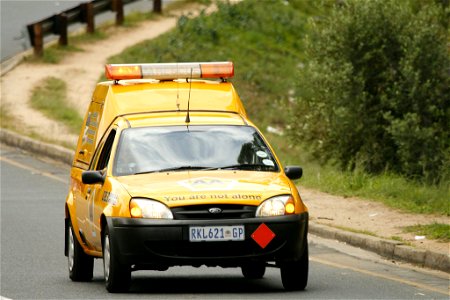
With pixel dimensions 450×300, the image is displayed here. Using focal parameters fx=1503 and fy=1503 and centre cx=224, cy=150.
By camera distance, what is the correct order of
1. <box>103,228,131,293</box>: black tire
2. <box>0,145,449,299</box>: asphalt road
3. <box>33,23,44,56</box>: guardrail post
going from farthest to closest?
<box>33,23,44,56</box>: guardrail post, <box>0,145,449,299</box>: asphalt road, <box>103,228,131,293</box>: black tire

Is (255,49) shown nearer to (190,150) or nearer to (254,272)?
(254,272)

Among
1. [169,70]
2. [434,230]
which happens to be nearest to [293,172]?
[169,70]

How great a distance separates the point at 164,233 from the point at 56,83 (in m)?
20.3

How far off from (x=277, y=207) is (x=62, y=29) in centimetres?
2358

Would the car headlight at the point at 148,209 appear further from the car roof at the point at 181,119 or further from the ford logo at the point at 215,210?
the car roof at the point at 181,119

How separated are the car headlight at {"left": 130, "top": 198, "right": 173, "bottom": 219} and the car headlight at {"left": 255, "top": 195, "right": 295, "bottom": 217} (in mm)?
705

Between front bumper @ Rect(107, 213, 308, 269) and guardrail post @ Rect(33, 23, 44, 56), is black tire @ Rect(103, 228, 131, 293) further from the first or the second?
guardrail post @ Rect(33, 23, 44, 56)

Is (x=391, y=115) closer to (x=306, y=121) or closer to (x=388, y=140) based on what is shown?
(x=388, y=140)

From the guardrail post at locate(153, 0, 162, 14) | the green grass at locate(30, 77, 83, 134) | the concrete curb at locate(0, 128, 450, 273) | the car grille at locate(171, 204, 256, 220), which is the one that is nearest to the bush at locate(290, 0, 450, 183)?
the green grass at locate(30, 77, 83, 134)

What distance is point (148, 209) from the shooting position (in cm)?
1149

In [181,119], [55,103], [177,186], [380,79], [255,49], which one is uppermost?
[181,119]

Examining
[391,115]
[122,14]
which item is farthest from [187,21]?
[391,115]

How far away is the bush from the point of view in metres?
22.7

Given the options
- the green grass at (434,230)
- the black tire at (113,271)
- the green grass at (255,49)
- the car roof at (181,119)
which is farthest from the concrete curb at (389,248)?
the green grass at (255,49)
